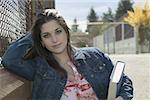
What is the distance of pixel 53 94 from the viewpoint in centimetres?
288

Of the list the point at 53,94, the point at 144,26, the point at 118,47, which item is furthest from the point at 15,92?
the point at 118,47

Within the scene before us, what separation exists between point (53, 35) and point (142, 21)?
49397 millimetres

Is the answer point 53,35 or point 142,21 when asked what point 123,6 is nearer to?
point 142,21

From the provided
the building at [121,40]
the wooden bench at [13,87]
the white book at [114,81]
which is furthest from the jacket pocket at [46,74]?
A: the building at [121,40]

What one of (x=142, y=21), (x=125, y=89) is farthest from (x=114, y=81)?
(x=142, y=21)

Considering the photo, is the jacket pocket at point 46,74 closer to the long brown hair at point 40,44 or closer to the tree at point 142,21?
the long brown hair at point 40,44

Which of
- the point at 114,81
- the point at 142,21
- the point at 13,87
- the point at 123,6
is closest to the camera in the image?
the point at 13,87

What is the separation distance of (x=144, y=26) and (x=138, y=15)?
4416 millimetres

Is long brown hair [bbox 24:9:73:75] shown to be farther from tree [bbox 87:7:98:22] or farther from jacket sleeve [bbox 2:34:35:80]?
tree [bbox 87:7:98:22]

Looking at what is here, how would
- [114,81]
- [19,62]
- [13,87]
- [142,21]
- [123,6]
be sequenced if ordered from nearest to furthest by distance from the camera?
[13,87]
[114,81]
[19,62]
[142,21]
[123,6]

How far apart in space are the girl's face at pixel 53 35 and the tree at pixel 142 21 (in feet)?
149

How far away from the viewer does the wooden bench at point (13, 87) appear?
2.40 meters

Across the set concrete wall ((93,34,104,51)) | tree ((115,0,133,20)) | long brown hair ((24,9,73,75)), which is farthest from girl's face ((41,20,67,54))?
tree ((115,0,133,20))

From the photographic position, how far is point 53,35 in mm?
2922
